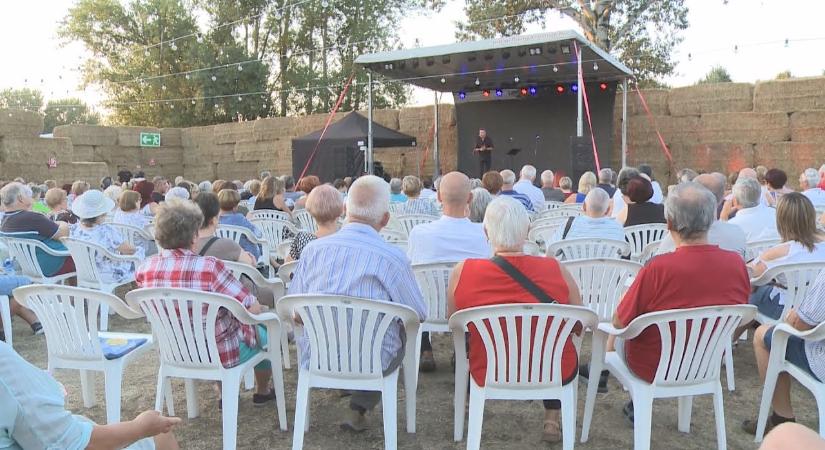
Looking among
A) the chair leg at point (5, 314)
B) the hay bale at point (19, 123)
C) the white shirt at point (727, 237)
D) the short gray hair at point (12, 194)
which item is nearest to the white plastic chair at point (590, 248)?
the white shirt at point (727, 237)

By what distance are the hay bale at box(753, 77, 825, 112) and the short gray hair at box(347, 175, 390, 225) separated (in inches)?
424

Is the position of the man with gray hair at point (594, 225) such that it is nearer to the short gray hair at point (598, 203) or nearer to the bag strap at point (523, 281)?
the short gray hair at point (598, 203)

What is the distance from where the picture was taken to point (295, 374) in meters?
3.71

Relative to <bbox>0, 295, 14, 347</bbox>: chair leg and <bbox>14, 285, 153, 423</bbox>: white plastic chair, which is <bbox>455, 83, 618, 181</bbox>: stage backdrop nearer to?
<bbox>0, 295, 14, 347</bbox>: chair leg

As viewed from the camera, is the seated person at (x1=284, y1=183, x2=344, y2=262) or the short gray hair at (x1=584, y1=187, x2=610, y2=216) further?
the short gray hair at (x1=584, y1=187, x2=610, y2=216)

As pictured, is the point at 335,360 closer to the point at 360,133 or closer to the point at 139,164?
the point at 360,133

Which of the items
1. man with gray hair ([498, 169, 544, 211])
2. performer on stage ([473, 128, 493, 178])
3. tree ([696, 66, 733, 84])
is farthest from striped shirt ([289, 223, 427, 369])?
tree ([696, 66, 733, 84])

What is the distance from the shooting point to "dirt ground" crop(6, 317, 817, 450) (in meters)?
2.82

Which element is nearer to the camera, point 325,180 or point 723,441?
point 723,441

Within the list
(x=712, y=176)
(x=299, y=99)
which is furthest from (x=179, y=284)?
(x=299, y=99)

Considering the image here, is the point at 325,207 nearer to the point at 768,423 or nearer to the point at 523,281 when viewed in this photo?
the point at 523,281

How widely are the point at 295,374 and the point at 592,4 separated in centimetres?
1456

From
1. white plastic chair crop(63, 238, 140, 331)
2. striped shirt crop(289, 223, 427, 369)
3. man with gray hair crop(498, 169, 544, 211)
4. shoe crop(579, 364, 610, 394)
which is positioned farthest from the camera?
man with gray hair crop(498, 169, 544, 211)

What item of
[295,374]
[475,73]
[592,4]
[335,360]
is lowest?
[295,374]
